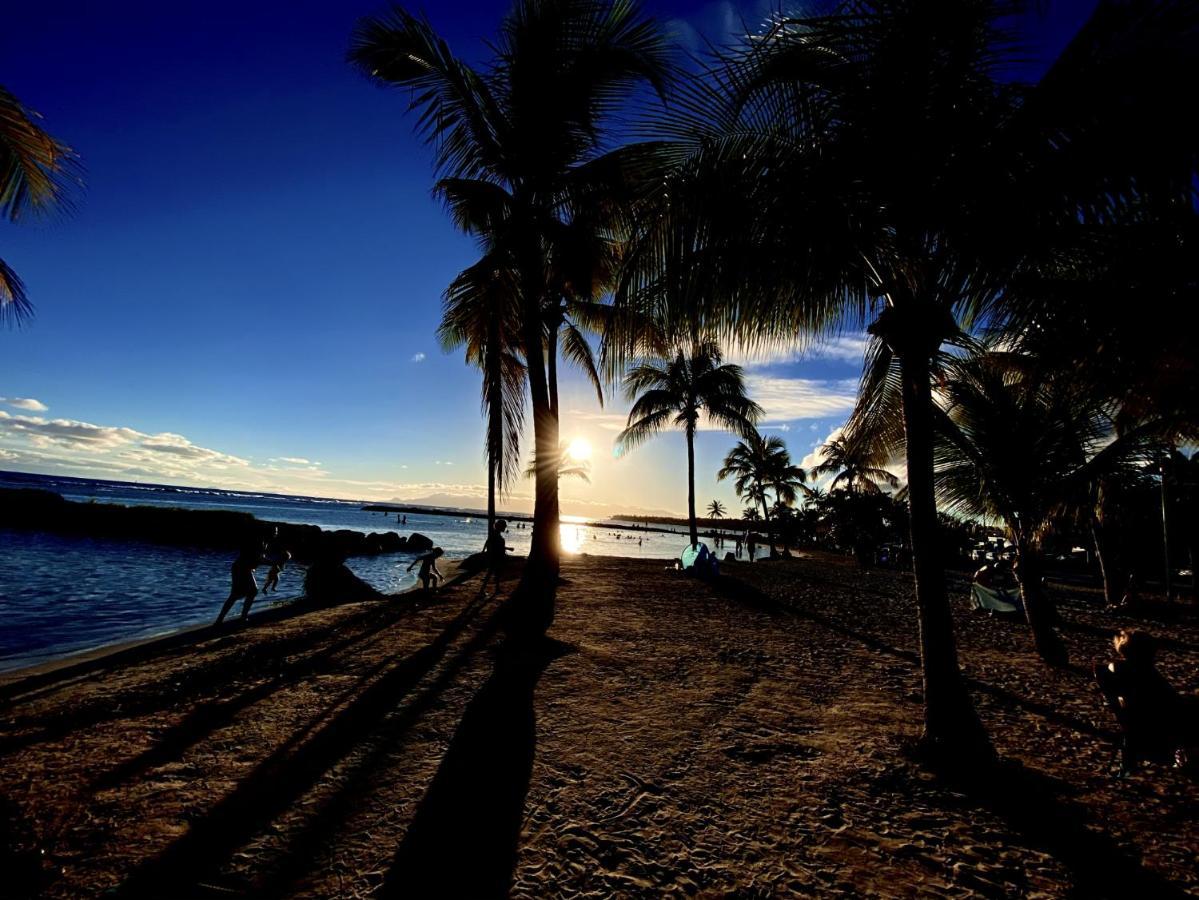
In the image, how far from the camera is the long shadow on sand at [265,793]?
244 cm

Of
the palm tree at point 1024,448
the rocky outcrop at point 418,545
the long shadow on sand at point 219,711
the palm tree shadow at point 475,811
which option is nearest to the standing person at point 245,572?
the long shadow on sand at point 219,711

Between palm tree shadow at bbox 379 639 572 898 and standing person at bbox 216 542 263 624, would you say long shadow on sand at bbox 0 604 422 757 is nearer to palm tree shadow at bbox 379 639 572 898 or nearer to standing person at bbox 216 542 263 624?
standing person at bbox 216 542 263 624

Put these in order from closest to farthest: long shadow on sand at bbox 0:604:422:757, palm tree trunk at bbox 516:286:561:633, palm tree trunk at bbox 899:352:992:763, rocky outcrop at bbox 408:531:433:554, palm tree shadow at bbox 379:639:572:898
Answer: palm tree shadow at bbox 379:639:572:898, palm tree trunk at bbox 899:352:992:763, long shadow on sand at bbox 0:604:422:757, palm tree trunk at bbox 516:286:561:633, rocky outcrop at bbox 408:531:433:554

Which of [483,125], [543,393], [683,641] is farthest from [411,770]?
[483,125]

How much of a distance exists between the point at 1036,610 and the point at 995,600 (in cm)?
420

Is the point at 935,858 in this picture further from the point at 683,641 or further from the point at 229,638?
the point at 229,638

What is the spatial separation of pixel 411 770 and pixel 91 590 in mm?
15788

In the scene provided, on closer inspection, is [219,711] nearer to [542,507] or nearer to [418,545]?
[542,507]

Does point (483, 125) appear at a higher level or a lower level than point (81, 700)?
higher

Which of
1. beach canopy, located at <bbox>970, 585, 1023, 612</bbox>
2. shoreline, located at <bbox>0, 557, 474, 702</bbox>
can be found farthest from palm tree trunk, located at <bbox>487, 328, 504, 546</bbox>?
beach canopy, located at <bbox>970, 585, 1023, 612</bbox>

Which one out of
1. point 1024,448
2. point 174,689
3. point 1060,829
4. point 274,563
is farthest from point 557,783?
point 274,563

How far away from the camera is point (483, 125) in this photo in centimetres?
805

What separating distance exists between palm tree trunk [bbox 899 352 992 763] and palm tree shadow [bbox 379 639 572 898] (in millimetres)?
3396

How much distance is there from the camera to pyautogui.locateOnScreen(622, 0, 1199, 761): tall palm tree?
2.99 m
